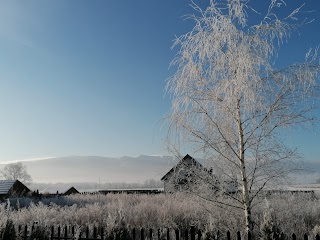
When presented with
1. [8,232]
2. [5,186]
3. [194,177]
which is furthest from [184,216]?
[5,186]

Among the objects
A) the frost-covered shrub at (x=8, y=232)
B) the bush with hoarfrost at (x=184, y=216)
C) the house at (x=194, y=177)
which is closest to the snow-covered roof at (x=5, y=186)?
the bush with hoarfrost at (x=184, y=216)

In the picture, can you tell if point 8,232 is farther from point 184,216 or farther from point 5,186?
point 5,186

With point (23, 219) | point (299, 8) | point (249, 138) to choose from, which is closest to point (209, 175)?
point (249, 138)

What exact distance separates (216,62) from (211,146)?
213 cm

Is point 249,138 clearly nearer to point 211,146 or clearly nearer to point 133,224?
point 211,146

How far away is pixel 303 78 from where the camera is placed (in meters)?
7.99

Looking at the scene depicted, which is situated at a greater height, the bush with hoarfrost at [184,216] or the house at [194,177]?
the house at [194,177]

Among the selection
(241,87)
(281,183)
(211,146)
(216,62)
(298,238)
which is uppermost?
(216,62)

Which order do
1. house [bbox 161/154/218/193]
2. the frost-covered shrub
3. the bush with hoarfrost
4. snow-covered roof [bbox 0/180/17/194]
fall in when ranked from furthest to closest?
snow-covered roof [bbox 0/180/17/194]
the bush with hoarfrost
house [bbox 161/154/218/193]
the frost-covered shrub

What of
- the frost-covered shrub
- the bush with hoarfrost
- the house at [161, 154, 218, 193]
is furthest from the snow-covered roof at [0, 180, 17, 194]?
the house at [161, 154, 218, 193]

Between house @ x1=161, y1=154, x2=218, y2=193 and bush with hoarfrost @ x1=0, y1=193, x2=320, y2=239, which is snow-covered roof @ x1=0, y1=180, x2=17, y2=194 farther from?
house @ x1=161, y1=154, x2=218, y2=193

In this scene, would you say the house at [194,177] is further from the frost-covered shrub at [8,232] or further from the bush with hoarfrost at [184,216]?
the frost-covered shrub at [8,232]

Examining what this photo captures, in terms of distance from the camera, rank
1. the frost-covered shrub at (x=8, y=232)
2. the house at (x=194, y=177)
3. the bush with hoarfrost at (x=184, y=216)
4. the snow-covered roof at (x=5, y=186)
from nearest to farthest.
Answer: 1. the frost-covered shrub at (x=8, y=232)
2. the house at (x=194, y=177)
3. the bush with hoarfrost at (x=184, y=216)
4. the snow-covered roof at (x=5, y=186)

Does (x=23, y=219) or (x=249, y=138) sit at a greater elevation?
(x=249, y=138)
